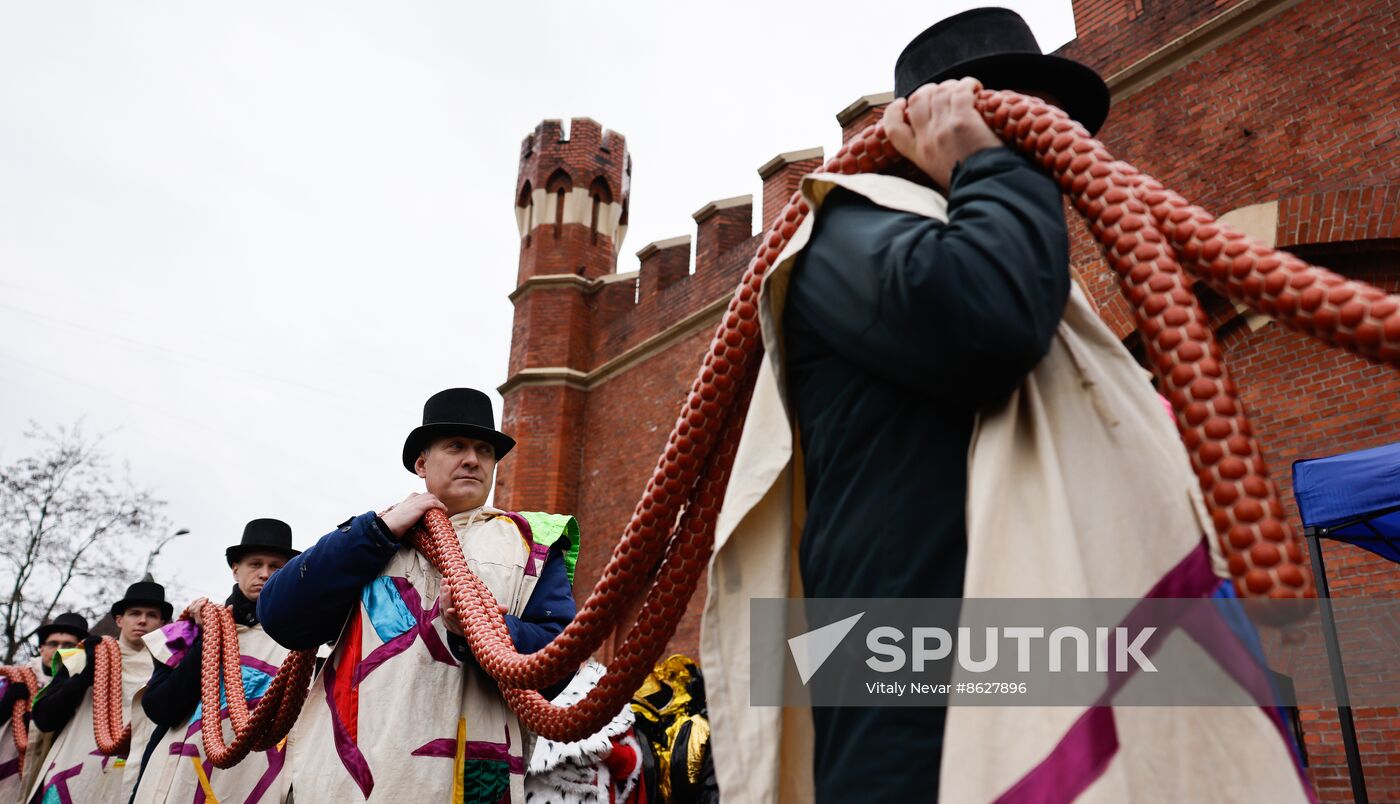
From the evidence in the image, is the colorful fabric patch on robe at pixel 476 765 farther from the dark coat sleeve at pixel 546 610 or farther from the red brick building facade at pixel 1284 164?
the red brick building facade at pixel 1284 164

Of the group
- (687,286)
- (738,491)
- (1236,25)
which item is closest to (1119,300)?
(1236,25)

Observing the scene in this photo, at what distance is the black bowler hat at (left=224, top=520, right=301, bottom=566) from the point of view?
19.3 ft

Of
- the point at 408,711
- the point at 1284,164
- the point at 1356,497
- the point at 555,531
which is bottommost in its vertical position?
the point at 408,711

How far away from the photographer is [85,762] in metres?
7.37

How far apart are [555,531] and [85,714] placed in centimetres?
608

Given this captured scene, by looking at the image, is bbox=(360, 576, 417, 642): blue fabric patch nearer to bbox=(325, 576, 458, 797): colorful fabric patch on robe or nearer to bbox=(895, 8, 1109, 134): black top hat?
bbox=(325, 576, 458, 797): colorful fabric patch on robe

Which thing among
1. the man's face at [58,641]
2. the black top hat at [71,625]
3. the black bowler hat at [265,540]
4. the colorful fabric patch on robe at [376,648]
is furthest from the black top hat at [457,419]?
the man's face at [58,641]

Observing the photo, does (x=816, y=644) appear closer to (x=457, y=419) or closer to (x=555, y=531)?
(x=555, y=531)

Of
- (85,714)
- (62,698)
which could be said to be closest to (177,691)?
(62,698)

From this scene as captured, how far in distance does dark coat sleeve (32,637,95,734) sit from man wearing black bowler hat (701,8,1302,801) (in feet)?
24.2

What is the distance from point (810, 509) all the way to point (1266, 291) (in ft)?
2.20

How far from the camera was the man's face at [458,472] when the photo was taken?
3.59m

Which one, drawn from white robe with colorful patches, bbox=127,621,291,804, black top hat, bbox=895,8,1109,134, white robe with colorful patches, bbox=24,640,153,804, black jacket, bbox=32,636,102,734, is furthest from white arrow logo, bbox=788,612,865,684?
black jacket, bbox=32,636,102,734

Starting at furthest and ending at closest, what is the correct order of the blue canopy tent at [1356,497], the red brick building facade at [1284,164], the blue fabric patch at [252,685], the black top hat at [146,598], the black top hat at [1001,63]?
the black top hat at [146,598] < the red brick building facade at [1284,164] < the blue fabric patch at [252,685] < the blue canopy tent at [1356,497] < the black top hat at [1001,63]
